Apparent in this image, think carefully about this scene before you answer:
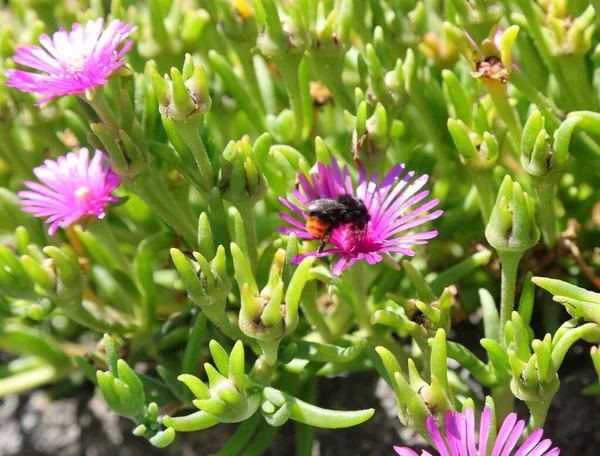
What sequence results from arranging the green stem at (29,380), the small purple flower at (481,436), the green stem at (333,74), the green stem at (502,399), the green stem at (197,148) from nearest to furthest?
the small purple flower at (481,436) < the green stem at (197,148) < the green stem at (502,399) < the green stem at (333,74) < the green stem at (29,380)

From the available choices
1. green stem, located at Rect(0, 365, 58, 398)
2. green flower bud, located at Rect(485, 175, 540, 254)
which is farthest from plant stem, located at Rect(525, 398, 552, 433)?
green stem, located at Rect(0, 365, 58, 398)

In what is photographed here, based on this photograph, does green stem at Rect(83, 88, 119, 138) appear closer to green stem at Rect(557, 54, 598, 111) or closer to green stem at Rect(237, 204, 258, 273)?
green stem at Rect(237, 204, 258, 273)

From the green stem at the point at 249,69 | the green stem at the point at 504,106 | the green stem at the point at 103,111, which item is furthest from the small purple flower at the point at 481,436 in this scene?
the green stem at the point at 249,69

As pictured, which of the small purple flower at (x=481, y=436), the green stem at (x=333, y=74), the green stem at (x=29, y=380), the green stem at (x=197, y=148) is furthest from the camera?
the green stem at (x=29, y=380)

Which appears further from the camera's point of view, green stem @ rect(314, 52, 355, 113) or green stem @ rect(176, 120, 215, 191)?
green stem @ rect(314, 52, 355, 113)

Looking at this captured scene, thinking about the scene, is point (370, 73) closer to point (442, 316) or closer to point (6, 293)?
point (442, 316)

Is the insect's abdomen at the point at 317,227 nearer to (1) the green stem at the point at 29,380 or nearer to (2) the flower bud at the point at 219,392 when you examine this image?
(2) the flower bud at the point at 219,392

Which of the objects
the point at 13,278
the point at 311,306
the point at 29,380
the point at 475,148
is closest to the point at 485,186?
the point at 475,148
